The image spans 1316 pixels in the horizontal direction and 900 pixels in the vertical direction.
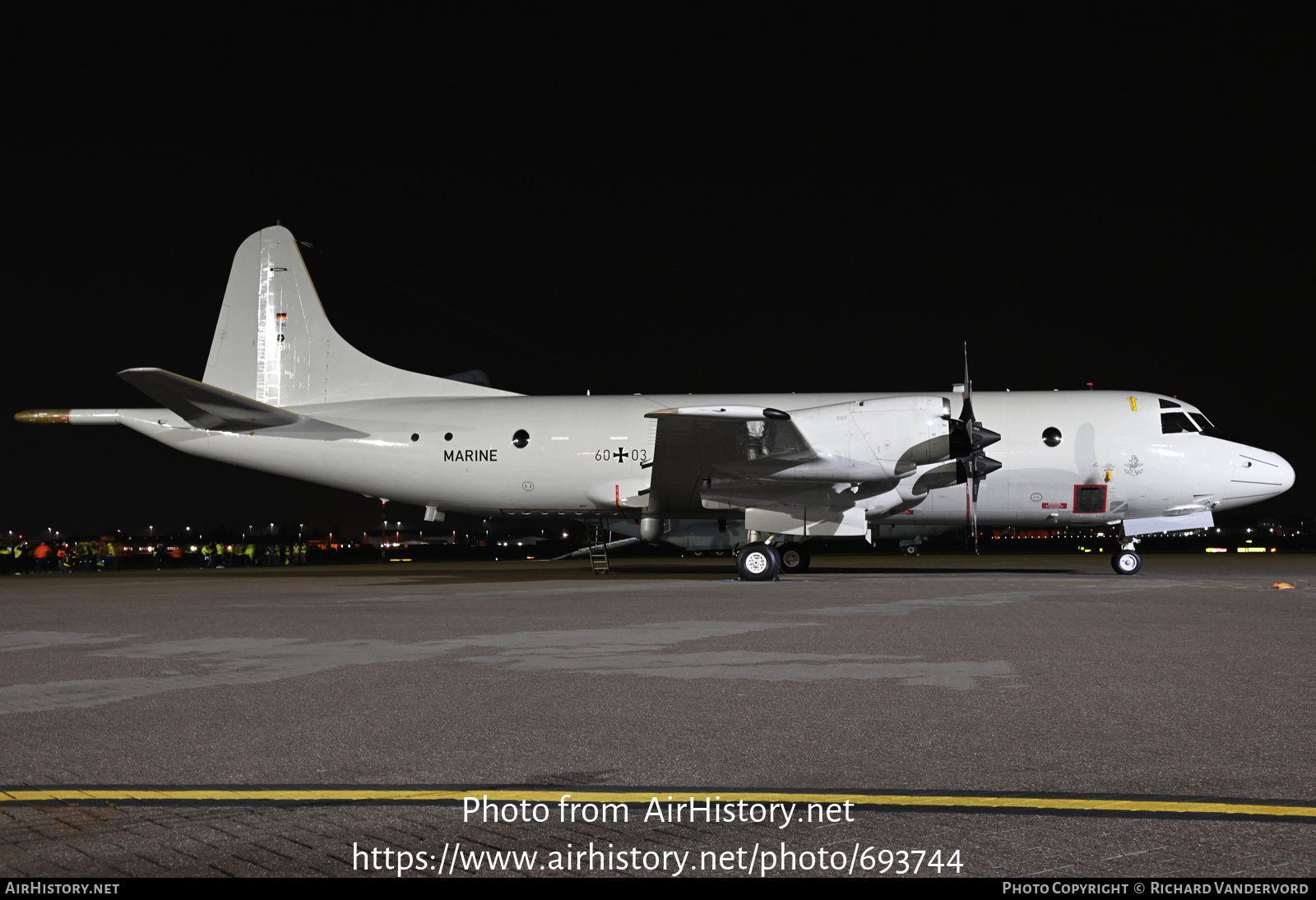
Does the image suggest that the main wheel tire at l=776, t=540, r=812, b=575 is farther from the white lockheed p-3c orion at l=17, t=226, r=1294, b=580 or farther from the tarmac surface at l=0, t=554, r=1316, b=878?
the tarmac surface at l=0, t=554, r=1316, b=878

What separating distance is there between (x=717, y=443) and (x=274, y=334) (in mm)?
12743

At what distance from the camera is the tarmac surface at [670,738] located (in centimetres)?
403

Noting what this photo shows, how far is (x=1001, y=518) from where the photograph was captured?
25062 mm

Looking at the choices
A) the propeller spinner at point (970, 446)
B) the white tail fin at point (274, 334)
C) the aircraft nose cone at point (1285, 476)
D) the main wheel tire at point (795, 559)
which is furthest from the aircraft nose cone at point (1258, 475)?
the white tail fin at point (274, 334)

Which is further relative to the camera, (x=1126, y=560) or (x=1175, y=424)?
(x=1126, y=560)

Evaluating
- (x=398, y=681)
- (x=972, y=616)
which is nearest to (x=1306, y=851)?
(x=398, y=681)

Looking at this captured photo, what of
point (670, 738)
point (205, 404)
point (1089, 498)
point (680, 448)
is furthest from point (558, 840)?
point (1089, 498)

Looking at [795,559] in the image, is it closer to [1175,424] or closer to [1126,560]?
[1126,560]

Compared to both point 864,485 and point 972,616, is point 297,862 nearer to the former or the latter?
point 972,616

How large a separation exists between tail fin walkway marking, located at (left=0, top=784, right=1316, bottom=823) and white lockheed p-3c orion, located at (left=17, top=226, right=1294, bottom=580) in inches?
654

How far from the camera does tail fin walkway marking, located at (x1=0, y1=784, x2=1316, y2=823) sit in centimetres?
445

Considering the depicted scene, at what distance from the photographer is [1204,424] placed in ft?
80.7

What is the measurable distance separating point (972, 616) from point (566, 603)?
6.29m

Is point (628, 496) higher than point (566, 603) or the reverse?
higher
